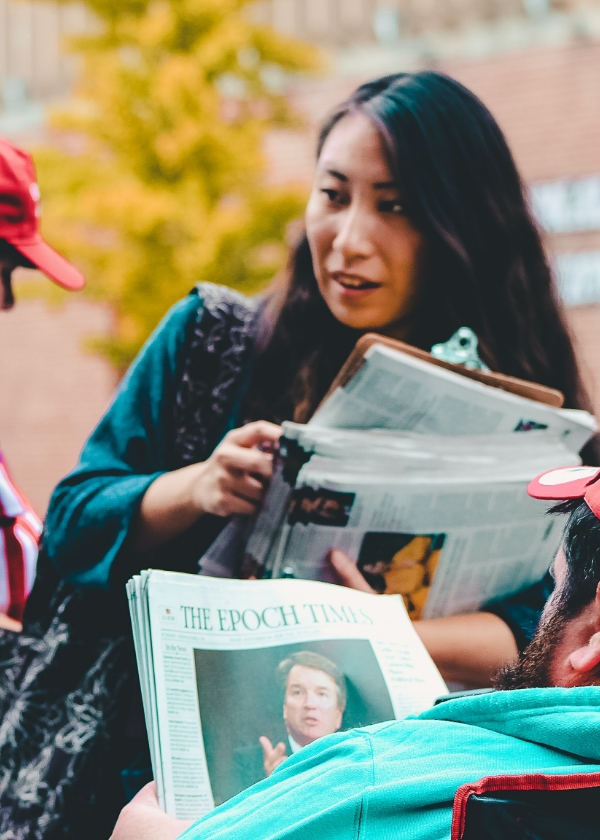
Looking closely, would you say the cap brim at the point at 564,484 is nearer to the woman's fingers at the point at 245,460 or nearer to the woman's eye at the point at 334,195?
the woman's fingers at the point at 245,460

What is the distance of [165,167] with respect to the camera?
18.1ft

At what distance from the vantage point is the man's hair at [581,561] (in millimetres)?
610

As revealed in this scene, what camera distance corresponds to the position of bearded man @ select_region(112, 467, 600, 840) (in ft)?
1.83

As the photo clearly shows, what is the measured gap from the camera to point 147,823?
71cm

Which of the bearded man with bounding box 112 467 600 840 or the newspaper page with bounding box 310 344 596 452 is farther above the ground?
the newspaper page with bounding box 310 344 596 452

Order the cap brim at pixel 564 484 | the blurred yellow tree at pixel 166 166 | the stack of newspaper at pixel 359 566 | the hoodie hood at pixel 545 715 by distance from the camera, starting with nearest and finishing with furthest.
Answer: the hoodie hood at pixel 545 715, the cap brim at pixel 564 484, the stack of newspaper at pixel 359 566, the blurred yellow tree at pixel 166 166

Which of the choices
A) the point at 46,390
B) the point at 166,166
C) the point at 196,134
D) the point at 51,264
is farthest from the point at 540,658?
the point at 46,390

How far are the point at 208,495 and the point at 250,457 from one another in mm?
68

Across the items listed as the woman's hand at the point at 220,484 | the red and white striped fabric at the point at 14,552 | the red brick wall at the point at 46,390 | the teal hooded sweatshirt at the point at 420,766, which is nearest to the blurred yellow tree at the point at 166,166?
the red brick wall at the point at 46,390

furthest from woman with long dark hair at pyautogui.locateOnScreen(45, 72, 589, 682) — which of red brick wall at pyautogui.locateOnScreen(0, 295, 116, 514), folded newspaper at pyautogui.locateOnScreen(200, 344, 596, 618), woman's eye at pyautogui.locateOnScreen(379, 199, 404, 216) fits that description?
red brick wall at pyautogui.locateOnScreen(0, 295, 116, 514)

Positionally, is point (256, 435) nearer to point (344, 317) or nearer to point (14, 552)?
point (344, 317)

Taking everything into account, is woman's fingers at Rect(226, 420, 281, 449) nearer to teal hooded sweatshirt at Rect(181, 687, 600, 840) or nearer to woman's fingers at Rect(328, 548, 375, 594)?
woman's fingers at Rect(328, 548, 375, 594)

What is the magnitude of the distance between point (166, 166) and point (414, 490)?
16.2 ft

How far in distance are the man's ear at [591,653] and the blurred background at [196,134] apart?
15.5 feet
